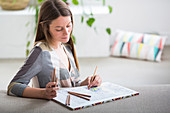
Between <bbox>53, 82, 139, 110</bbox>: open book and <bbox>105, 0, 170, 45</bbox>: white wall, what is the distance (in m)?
2.90

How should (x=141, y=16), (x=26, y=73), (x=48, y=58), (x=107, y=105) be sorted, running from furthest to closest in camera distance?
(x=141, y=16) < (x=48, y=58) < (x=26, y=73) < (x=107, y=105)

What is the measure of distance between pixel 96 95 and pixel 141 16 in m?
3.17

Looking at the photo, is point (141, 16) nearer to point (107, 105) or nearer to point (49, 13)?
point (49, 13)

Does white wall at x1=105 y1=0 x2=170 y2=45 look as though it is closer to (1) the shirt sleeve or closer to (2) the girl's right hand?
(1) the shirt sleeve

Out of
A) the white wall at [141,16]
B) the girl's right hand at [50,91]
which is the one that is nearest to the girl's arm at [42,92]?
the girl's right hand at [50,91]

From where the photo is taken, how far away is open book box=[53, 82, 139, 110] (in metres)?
1.27

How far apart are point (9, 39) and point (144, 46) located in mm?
1697

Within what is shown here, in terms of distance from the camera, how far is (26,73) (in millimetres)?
1415

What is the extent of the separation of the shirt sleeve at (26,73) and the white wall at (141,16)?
291cm

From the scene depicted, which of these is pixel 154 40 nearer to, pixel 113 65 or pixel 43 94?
pixel 113 65

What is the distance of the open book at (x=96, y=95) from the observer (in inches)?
49.9

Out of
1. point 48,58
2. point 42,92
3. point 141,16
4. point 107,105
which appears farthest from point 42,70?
point 141,16

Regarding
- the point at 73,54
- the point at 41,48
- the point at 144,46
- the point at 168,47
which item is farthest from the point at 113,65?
the point at 41,48

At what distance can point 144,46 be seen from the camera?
3832mm
